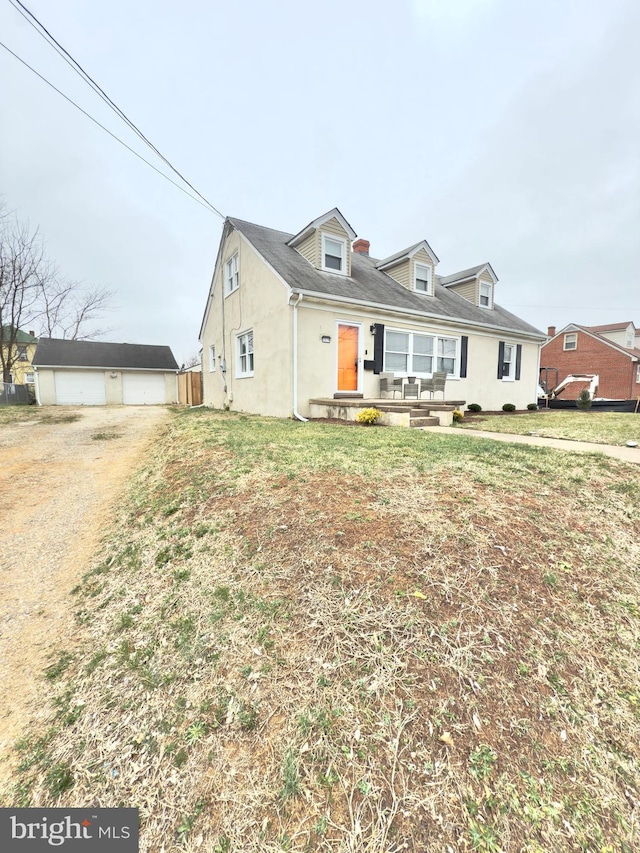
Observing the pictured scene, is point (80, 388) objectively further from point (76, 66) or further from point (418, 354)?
point (418, 354)

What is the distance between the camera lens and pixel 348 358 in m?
10.5

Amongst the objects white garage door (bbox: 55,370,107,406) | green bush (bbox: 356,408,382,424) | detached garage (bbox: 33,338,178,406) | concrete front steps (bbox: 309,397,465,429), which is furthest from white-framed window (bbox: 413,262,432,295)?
white garage door (bbox: 55,370,107,406)


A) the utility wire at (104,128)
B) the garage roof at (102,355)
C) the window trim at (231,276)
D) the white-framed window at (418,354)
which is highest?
the utility wire at (104,128)

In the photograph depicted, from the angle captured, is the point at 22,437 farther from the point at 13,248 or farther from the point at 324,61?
the point at 13,248

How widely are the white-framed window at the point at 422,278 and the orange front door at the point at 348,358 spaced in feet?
14.7

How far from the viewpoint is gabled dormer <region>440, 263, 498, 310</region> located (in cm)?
1517

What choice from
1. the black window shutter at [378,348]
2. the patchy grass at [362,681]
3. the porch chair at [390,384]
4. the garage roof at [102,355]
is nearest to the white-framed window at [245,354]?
the black window shutter at [378,348]

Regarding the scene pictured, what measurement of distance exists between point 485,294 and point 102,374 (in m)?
23.3

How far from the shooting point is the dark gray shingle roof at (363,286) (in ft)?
32.1

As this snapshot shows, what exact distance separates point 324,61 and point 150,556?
1688 centimetres

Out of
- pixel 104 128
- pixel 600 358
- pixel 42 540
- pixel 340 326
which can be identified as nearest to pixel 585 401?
pixel 340 326

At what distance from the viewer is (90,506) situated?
447 centimetres

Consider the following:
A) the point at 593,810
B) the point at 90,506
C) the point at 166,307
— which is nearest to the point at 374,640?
the point at 593,810

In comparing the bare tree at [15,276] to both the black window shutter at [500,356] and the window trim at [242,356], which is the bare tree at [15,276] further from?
the black window shutter at [500,356]
